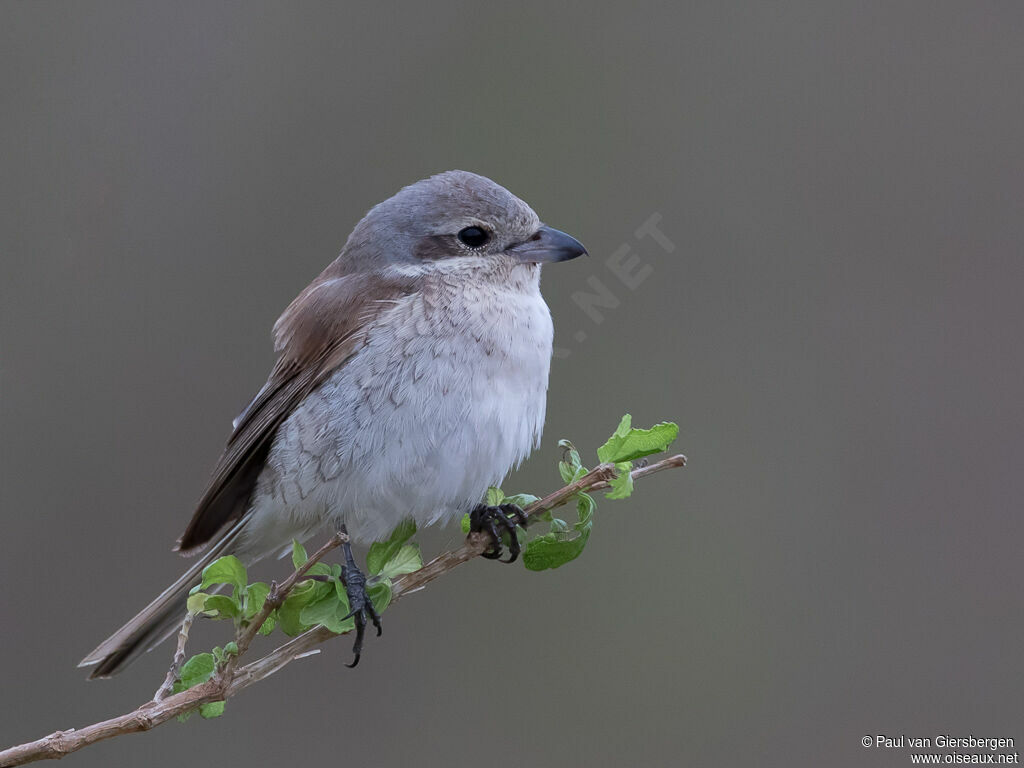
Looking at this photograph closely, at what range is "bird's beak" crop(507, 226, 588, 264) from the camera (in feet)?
13.2

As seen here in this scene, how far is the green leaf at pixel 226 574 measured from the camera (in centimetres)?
263

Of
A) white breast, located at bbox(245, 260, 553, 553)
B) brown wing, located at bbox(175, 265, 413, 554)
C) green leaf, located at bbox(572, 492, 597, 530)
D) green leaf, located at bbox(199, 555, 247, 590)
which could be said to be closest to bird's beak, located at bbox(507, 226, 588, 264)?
white breast, located at bbox(245, 260, 553, 553)

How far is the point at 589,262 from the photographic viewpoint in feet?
21.5

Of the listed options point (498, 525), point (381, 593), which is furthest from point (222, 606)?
point (498, 525)

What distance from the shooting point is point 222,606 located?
8.55ft

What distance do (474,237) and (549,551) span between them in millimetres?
1452

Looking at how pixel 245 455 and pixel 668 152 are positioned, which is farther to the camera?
pixel 668 152

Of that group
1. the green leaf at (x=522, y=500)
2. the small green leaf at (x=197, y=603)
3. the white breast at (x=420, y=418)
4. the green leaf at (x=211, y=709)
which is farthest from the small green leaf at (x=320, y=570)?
the white breast at (x=420, y=418)

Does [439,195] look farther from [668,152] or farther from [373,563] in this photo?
[668,152]

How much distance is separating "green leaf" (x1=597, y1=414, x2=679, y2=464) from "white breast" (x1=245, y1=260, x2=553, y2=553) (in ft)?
3.18

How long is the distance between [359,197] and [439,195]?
328 centimetres

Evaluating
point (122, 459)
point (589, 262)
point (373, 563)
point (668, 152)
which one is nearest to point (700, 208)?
point (668, 152)

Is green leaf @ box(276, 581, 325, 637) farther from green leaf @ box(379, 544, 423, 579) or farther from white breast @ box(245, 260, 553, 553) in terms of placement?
white breast @ box(245, 260, 553, 553)

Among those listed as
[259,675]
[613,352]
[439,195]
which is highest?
[439,195]
